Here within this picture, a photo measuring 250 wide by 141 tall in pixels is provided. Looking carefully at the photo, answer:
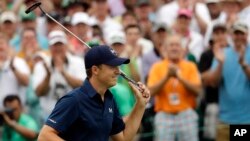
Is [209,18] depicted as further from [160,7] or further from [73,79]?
[73,79]

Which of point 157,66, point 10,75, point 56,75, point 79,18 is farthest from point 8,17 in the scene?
point 157,66

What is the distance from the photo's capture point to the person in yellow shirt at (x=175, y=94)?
11586 mm

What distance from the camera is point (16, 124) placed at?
37.8 ft

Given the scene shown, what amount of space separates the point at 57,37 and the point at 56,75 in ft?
1.79

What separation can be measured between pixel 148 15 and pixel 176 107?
8.55ft

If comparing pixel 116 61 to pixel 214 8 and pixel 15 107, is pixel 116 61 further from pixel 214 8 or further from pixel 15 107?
pixel 214 8

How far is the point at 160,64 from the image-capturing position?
39.1 feet

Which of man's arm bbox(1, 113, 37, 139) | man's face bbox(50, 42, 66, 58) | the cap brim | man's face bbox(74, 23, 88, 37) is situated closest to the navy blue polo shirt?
the cap brim

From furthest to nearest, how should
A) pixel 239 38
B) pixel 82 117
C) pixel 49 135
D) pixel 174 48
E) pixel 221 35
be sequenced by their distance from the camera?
1. pixel 221 35
2. pixel 174 48
3. pixel 239 38
4. pixel 82 117
5. pixel 49 135

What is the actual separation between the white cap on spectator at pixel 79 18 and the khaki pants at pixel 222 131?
103 inches

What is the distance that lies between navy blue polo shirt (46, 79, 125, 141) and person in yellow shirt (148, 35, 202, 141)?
3.73m

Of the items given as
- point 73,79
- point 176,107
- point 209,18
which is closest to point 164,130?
point 176,107

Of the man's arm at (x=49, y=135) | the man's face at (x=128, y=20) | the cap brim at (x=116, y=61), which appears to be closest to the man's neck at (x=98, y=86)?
the cap brim at (x=116, y=61)

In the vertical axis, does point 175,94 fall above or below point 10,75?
below
